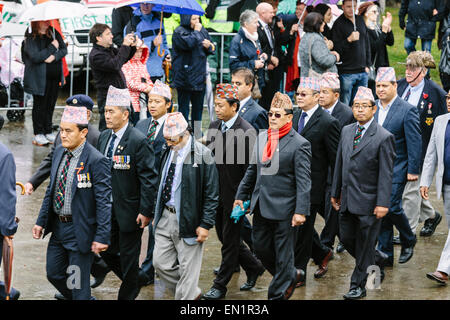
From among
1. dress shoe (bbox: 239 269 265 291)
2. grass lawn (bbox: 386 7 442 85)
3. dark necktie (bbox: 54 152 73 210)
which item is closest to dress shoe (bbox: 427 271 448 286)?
dress shoe (bbox: 239 269 265 291)

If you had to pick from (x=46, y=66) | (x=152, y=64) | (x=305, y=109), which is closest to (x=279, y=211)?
(x=305, y=109)

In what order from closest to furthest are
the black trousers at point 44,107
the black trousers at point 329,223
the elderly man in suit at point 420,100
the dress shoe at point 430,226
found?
the black trousers at point 329,223
the elderly man in suit at point 420,100
the dress shoe at point 430,226
the black trousers at point 44,107

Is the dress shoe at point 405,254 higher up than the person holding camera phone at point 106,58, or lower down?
lower down

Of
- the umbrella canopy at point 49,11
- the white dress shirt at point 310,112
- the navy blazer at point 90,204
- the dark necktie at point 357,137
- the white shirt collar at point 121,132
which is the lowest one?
the navy blazer at point 90,204

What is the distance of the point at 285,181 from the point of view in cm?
834

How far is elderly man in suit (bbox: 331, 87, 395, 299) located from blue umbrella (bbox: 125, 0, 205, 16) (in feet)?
14.6

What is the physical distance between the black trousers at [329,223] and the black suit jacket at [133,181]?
237cm

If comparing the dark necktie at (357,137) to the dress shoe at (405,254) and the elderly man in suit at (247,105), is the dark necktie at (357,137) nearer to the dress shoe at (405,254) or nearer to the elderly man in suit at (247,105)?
the elderly man in suit at (247,105)

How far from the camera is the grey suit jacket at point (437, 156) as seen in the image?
938cm

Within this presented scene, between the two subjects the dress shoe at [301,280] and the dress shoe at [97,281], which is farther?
the dress shoe at [97,281]

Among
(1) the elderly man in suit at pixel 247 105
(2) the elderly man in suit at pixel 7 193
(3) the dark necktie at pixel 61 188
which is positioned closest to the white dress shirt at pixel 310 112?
(1) the elderly man in suit at pixel 247 105

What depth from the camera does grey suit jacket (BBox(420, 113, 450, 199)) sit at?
30.8 ft

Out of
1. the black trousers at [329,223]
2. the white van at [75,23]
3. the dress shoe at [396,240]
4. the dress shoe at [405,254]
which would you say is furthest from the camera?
the white van at [75,23]

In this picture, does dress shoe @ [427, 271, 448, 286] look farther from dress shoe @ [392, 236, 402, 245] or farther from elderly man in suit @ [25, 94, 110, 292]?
elderly man in suit @ [25, 94, 110, 292]
